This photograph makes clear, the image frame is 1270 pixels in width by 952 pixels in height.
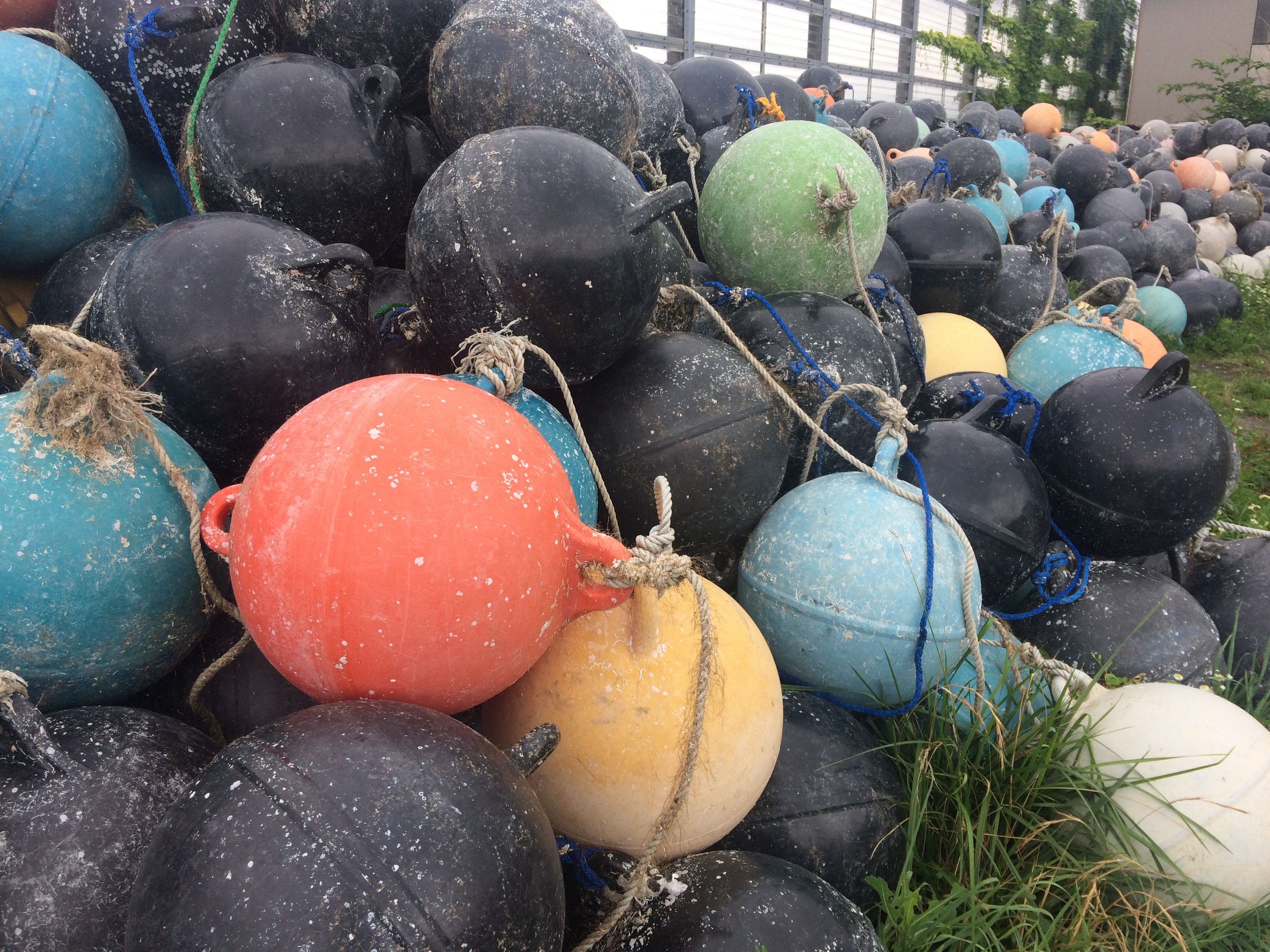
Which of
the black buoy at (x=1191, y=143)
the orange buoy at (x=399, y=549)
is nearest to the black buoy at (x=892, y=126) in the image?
the orange buoy at (x=399, y=549)

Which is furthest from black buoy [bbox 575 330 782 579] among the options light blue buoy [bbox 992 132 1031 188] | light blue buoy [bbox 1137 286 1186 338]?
light blue buoy [bbox 992 132 1031 188]

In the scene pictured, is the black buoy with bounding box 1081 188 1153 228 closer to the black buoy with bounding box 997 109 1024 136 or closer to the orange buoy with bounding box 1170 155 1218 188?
the orange buoy with bounding box 1170 155 1218 188

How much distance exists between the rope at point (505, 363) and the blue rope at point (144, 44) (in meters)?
1.46

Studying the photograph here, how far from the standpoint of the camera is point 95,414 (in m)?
1.86

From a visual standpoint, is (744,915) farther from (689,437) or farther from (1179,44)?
(1179,44)

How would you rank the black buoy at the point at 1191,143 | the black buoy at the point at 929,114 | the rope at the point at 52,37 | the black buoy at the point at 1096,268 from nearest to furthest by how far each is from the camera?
the rope at the point at 52,37
the black buoy at the point at 1096,268
the black buoy at the point at 929,114
the black buoy at the point at 1191,143

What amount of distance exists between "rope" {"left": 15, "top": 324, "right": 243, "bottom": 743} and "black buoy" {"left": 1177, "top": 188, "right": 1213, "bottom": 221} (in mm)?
12669

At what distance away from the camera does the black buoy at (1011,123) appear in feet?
41.6

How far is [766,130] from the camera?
3486 millimetres

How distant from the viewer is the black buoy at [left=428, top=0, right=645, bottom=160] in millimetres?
2824

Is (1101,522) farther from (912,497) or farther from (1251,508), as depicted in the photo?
(1251,508)

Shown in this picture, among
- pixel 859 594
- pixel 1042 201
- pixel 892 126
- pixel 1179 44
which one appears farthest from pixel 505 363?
pixel 1179 44

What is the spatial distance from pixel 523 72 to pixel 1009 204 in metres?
6.39

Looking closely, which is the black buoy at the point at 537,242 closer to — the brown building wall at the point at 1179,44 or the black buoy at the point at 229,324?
the black buoy at the point at 229,324
